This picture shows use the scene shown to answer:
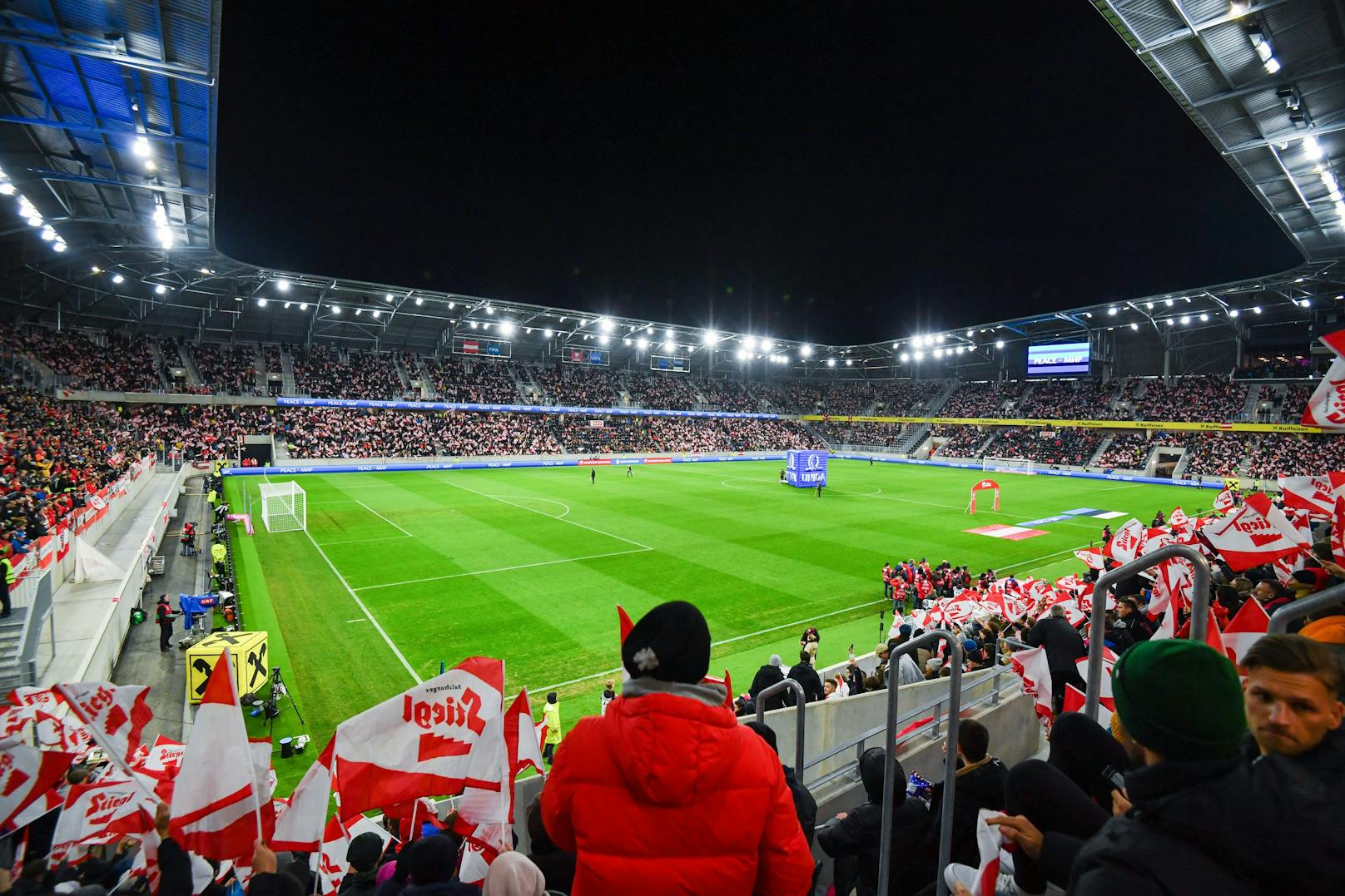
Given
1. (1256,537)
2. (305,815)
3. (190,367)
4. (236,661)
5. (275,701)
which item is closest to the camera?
(305,815)

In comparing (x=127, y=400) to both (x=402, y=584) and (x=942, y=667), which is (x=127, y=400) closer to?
(x=402, y=584)

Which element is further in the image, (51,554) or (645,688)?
(51,554)

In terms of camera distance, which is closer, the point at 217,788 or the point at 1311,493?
the point at 217,788

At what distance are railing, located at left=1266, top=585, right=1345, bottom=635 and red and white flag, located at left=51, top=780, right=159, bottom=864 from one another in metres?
6.75

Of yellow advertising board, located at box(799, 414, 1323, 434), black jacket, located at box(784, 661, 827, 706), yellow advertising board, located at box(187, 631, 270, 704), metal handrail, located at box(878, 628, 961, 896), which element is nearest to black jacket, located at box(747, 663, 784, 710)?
black jacket, located at box(784, 661, 827, 706)

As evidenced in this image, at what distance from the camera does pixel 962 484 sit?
4441 cm

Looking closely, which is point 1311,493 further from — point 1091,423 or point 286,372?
point 286,372

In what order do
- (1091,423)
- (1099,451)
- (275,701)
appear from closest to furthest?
(275,701)
(1099,451)
(1091,423)

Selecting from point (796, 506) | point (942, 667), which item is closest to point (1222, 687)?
point (942, 667)

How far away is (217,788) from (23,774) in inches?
55.4

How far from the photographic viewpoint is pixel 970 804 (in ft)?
11.1

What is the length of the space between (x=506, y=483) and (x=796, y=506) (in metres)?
19.3

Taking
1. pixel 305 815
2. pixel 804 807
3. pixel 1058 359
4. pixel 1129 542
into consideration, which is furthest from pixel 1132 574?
pixel 1058 359

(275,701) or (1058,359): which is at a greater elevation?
(1058,359)
